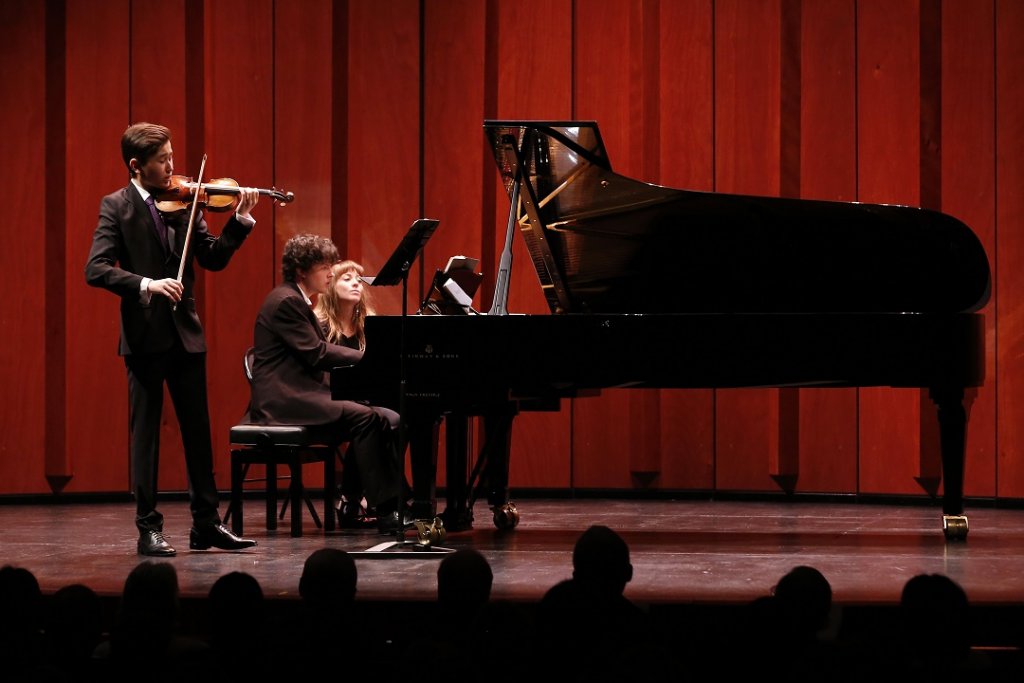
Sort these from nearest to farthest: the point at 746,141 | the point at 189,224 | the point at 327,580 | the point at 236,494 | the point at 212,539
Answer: the point at 327,580
the point at 189,224
the point at 212,539
the point at 236,494
the point at 746,141

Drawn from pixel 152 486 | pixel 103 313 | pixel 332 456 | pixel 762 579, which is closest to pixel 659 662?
pixel 762 579

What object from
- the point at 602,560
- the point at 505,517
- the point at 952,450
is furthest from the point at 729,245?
the point at 602,560

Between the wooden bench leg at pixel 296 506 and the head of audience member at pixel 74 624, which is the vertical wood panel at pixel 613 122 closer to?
the wooden bench leg at pixel 296 506

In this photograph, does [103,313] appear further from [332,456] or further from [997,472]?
[997,472]

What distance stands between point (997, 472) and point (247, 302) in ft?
13.2

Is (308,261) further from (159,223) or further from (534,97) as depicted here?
(534,97)

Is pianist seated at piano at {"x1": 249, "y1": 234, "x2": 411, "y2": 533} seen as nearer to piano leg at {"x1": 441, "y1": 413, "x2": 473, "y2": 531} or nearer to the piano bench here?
the piano bench

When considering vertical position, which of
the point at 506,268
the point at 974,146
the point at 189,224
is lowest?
the point at 506,268

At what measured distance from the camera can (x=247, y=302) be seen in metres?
6.56

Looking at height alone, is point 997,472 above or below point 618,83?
below

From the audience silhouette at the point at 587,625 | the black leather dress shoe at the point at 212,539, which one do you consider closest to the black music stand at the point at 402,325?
the black leather dress shoe at the point at 212,539

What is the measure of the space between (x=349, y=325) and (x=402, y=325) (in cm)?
132

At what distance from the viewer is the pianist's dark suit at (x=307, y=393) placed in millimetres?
4980

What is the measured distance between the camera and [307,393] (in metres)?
5.01
